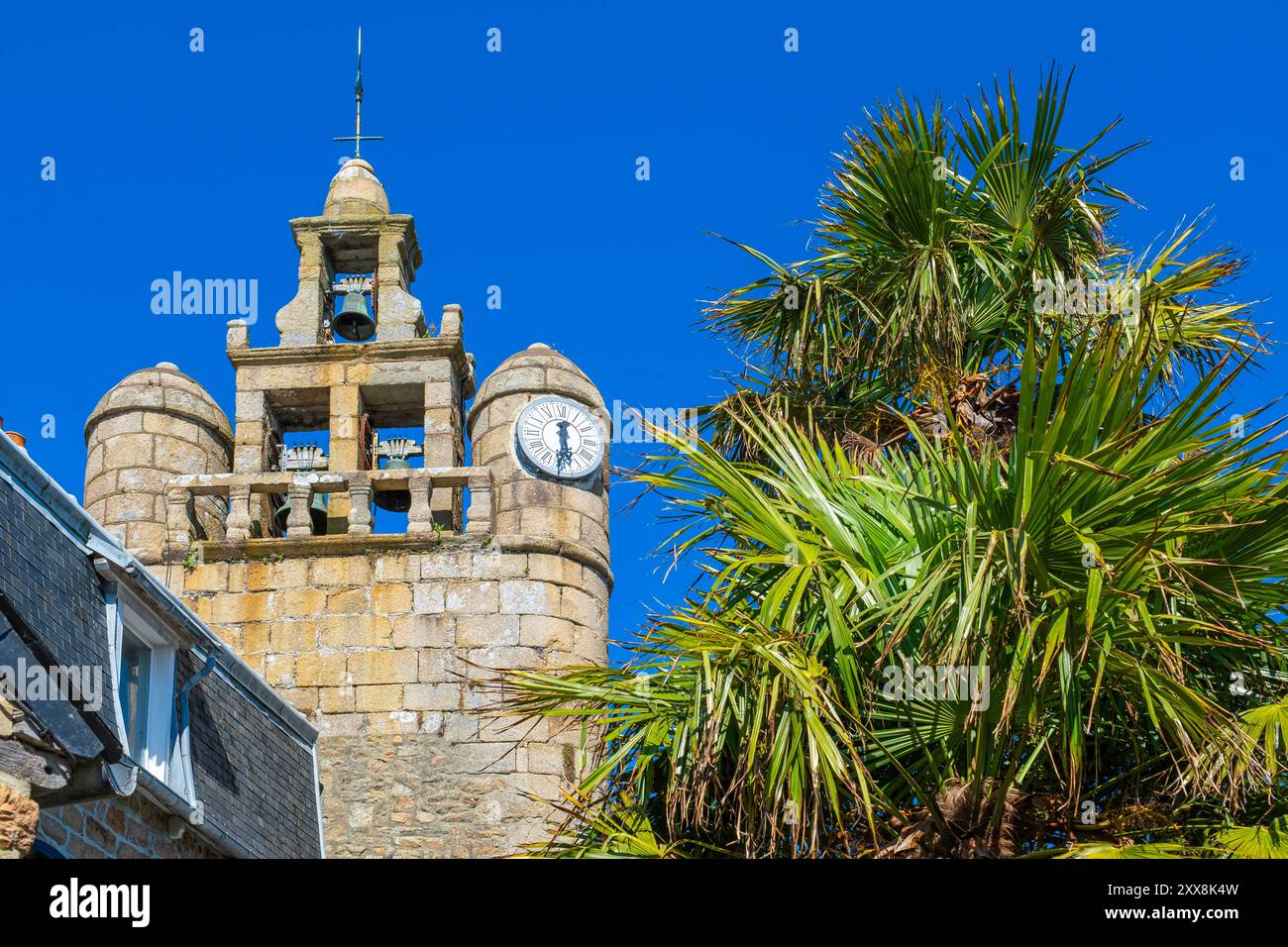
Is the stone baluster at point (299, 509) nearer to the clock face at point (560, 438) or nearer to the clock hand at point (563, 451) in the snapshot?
the clock face at point (560, 438)

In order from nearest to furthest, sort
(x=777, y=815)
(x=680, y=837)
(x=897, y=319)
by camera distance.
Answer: (x=777, y=815), (x=680, y=837), (x=897, y=319)

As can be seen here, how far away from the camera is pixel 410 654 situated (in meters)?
18.9

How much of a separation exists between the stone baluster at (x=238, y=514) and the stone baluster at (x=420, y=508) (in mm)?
1496

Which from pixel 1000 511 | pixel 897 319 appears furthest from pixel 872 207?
pixel 1000 511

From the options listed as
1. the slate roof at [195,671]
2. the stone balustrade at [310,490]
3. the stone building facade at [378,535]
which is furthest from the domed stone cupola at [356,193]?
the slate roof at [195,671]

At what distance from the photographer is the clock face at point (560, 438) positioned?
20.0 meters

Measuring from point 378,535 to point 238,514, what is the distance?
1.41m

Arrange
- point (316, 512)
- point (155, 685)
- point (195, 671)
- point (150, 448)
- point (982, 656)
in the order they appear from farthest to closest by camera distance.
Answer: point (150, 448)
point (316, 512)
point (195, 671)
point (155, 685)
point (982, 656)

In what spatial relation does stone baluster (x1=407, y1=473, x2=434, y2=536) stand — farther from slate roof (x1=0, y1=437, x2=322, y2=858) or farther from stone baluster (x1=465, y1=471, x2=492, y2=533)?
slate roof (x1=0, y1=437, x2=322, y2=858)

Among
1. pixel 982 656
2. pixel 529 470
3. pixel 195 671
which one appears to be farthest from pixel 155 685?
pixel 529 470

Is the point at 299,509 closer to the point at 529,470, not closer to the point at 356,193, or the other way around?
the point at 529,470

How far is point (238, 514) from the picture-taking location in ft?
65.2
